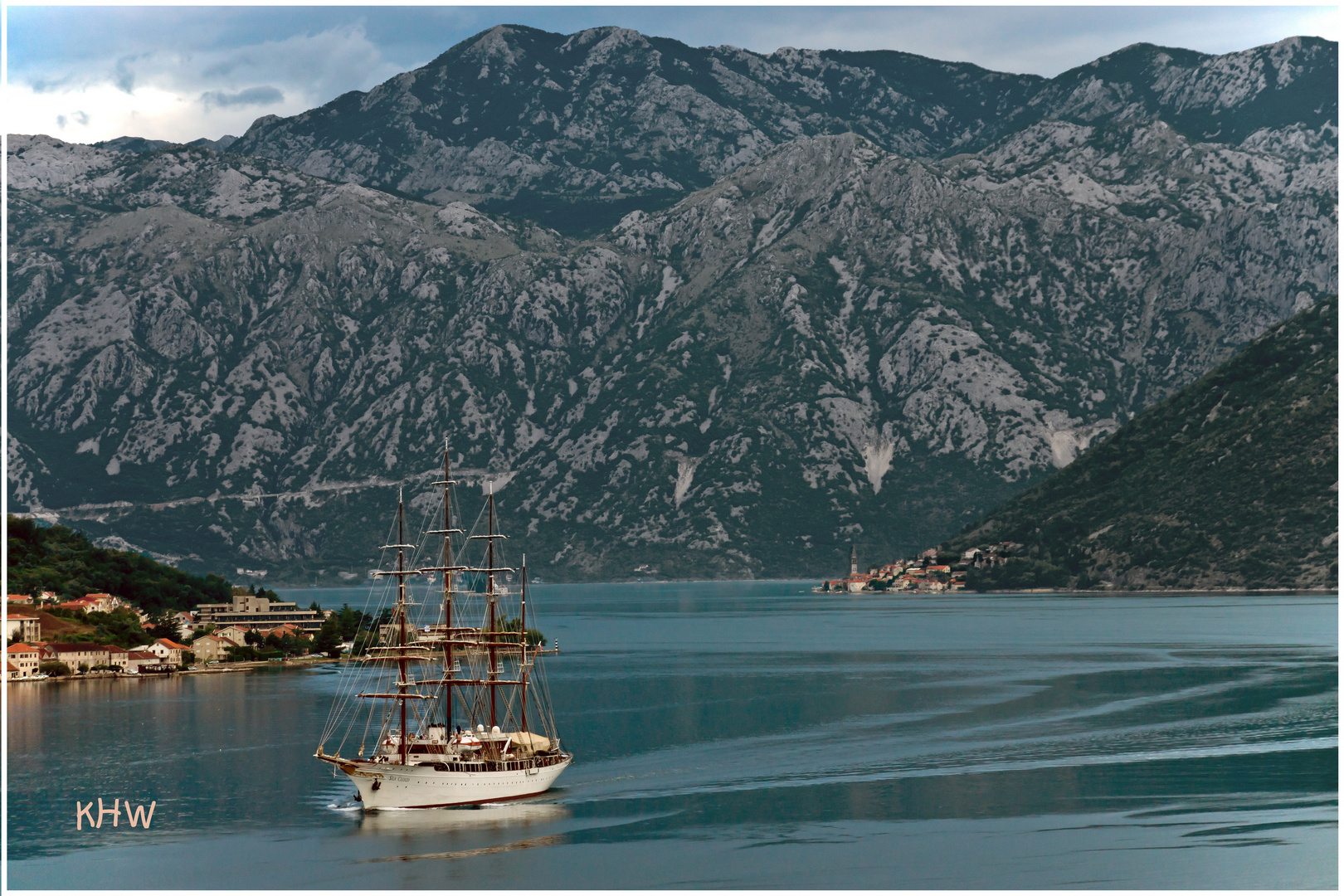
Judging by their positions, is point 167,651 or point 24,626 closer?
point 24,626

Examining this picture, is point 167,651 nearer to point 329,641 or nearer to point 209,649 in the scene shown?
point 209,649

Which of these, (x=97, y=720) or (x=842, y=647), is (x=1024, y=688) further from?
(x=97, y=720)

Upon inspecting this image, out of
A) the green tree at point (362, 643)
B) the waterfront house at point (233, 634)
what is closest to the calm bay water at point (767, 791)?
the green tree at point (362, 643)

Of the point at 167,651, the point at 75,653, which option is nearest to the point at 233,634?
the point at 167,651

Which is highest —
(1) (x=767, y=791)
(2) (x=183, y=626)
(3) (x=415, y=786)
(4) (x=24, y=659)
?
(3) (x=415, y=786)

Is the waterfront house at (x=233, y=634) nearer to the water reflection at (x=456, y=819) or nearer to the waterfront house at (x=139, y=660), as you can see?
→ the waterfront house at (x=139, y=660)

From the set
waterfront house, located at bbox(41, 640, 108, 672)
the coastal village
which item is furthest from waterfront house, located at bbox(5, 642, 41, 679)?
waterfront house, located at bbox(41, 640, 108, 672)
